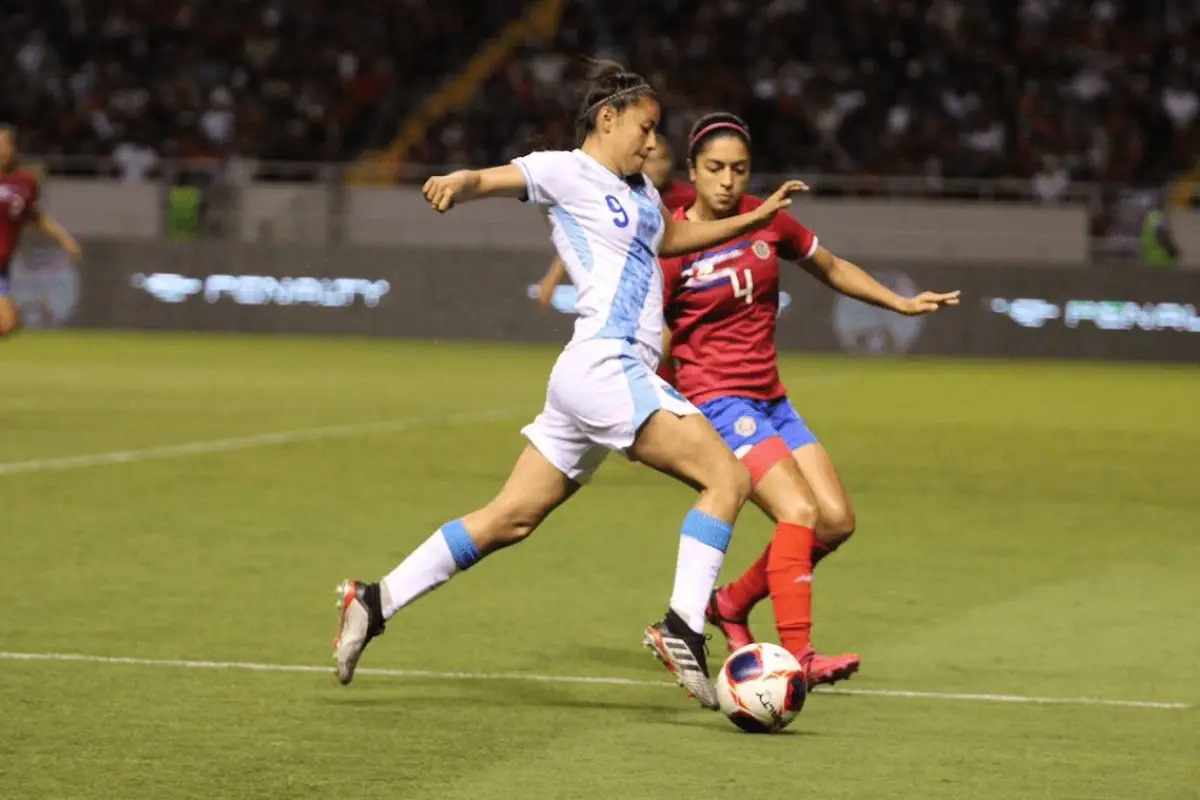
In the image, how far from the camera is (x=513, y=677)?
24.9ft

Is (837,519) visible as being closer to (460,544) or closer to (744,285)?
(744,285)

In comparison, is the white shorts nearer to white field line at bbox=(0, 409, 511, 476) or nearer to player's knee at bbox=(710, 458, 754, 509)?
player's knee at bbox=(710, 458, 754, 509)

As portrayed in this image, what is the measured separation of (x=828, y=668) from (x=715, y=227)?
139 centimetres

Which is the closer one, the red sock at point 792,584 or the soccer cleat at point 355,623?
the soccer cleat at point 355,623

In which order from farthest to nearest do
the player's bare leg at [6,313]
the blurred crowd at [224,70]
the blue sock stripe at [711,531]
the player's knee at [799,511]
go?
the blurred crowd at [224,70] → the player's bare leg at [6,313] → the player's knee at [799,511] → the blue sock stripe at [711,531]

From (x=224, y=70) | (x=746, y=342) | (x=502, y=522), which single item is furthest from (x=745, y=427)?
(x=224, y=70)

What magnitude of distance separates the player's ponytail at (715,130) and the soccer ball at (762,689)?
5.79 ft

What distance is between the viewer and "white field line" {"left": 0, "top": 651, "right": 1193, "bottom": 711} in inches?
284

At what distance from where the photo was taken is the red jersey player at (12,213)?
63.8 feet

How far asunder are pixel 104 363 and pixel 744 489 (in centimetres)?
1837

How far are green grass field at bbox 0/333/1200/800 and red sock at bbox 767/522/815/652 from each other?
31 cm

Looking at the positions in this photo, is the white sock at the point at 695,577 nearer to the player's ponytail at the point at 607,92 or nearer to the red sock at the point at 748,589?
the red sock at the point at 748,589

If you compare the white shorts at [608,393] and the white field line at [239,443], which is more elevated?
the white shorts at [608,393]

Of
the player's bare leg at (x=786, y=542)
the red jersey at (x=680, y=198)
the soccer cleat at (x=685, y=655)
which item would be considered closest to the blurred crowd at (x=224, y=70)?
the red jersey at (x=680, y=198)
